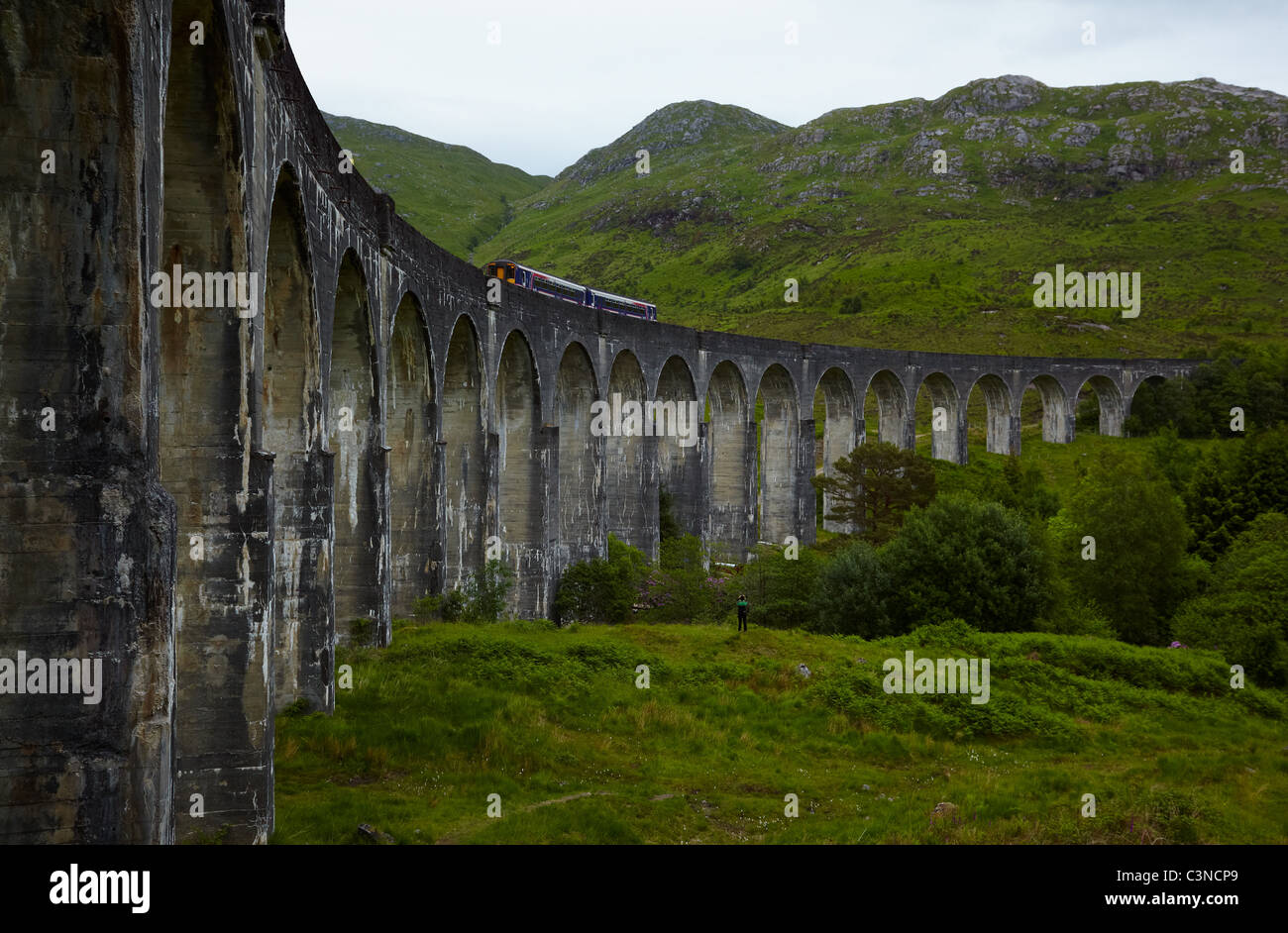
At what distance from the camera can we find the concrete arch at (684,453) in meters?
37.0

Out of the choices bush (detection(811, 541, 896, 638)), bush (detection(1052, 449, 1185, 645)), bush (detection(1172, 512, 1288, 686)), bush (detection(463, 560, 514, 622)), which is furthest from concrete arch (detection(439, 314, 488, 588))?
bush (detection(1172, 512, 1288, 686))

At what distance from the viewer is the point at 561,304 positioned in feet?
93.8

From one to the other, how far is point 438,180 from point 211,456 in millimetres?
159291

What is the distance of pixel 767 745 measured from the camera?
15.8 m

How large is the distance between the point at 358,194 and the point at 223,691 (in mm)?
9010

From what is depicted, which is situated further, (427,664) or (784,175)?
(784,175)

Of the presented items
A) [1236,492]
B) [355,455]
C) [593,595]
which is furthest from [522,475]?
[1236,492]

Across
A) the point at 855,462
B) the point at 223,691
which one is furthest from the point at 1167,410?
the point at 223,691

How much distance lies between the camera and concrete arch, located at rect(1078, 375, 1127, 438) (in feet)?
201

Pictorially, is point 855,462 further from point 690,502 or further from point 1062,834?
point 1062,834

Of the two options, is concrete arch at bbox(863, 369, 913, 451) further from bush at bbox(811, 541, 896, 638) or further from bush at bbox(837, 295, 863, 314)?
bush at bbox(837, 295, 863, 314)

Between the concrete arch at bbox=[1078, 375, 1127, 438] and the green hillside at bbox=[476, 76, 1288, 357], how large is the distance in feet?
36.2

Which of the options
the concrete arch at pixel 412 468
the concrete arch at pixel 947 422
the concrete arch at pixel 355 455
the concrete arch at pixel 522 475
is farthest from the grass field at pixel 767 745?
the concrete arch at pixel 947 422

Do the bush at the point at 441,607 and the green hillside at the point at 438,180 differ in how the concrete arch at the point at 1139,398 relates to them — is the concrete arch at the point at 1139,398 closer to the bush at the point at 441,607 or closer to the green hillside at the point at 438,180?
the bush at the point at 441,607
